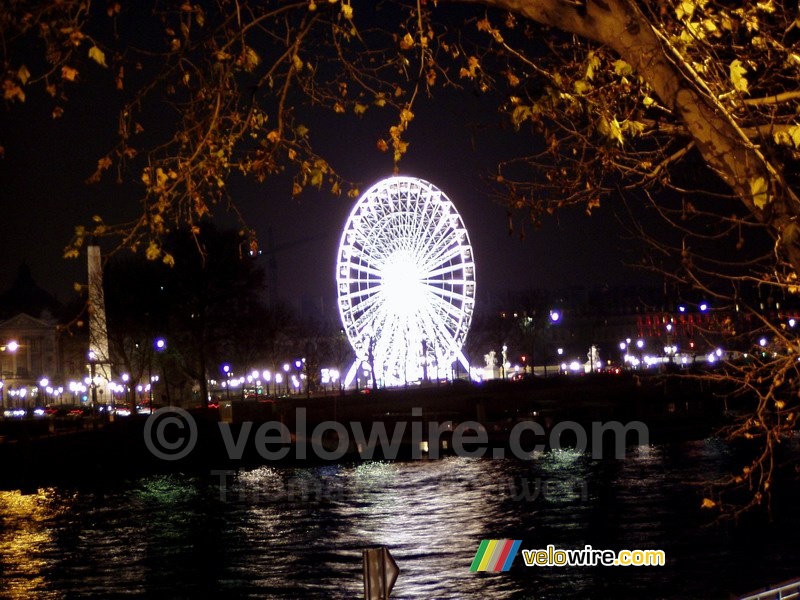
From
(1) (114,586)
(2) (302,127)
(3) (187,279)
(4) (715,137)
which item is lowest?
(1) (114,586)

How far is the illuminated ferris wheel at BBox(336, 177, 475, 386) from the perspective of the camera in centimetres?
5319

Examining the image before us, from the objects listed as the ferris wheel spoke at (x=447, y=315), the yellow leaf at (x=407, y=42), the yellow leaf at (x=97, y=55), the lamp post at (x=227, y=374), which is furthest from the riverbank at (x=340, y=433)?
the yellow leaf at (x=97, y=55)

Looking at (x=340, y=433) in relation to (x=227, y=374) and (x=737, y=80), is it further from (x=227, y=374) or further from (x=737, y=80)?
(x=737, y=80)

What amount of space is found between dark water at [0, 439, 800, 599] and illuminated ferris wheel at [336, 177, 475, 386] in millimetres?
10488

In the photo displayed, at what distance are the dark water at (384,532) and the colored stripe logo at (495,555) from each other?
0.32 metres

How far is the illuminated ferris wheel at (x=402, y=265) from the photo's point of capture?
5319cm

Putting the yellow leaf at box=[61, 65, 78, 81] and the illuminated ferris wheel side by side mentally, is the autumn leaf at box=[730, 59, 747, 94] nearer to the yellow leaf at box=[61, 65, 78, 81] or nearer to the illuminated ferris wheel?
the yellow leaf at box=[61, 65, 78, 81]

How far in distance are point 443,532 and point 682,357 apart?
90.8m

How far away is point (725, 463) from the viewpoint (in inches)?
1684

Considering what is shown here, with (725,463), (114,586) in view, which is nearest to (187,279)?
(725,463)

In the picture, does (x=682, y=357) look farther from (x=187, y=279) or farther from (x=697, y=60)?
(x=697, y=60)

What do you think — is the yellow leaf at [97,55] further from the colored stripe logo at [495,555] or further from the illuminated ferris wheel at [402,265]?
the illuminated ferris wheel at [402,265]

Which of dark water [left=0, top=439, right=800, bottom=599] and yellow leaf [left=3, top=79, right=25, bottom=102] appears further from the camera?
dark water [left=0, top=439, right=800, bottom=599]

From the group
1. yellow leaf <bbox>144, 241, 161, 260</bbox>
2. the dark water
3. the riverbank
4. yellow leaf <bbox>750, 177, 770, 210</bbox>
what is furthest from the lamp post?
yellow leaf <bbox>750, 177, 770, 210</bbox>
